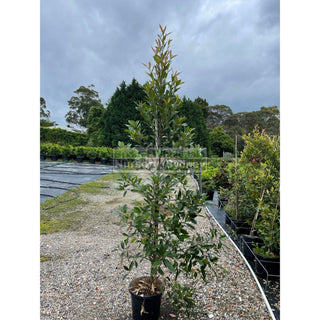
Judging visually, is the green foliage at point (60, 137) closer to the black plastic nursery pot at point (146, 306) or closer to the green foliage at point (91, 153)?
the green foliage at point (91, 153)

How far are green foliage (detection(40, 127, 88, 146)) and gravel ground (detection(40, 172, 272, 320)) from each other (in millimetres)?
10548

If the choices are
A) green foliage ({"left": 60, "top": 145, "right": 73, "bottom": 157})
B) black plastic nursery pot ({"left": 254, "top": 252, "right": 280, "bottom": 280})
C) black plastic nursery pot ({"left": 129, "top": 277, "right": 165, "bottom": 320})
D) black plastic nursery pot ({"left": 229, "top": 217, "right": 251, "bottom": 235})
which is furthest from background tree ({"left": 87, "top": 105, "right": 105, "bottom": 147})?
black plastic nursery pot ({"left": 129, "top": 277, "right": 165, "bottom": 320})

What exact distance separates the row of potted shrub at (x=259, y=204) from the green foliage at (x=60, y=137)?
1066 centimetres

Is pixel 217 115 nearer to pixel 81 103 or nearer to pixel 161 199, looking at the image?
pixel 81 103

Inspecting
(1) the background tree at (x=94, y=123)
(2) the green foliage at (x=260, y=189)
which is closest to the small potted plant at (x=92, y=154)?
(1) the background tree at (x=94, y=123)

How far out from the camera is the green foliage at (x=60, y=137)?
1189cm

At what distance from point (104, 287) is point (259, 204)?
60.1 inches

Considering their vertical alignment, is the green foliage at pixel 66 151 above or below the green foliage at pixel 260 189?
above

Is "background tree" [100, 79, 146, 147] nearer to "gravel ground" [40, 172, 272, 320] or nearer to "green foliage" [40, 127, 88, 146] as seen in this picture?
"green foliage" [40, 127, 88, 146]
